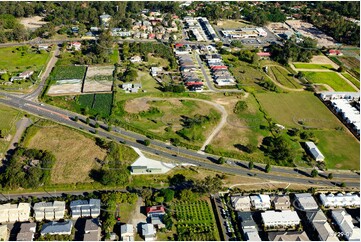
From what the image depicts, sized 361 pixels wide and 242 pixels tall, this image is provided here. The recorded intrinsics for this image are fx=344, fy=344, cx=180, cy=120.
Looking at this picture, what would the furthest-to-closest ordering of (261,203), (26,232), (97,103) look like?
1. (97,103)
2. (261,203)
3. (26,232)

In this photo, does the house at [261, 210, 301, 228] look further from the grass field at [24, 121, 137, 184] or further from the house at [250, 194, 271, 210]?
the grass field at [24, 121, 137, 184]

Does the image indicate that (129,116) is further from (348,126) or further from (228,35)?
(228,35)

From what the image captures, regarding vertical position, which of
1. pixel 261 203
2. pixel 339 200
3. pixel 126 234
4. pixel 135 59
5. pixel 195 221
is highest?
pixel 339 200

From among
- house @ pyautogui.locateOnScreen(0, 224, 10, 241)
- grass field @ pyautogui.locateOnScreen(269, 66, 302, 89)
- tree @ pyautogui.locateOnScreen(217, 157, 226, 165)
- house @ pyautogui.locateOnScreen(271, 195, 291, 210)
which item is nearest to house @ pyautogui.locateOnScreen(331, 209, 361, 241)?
house @ pyautogui.locateOnScreen(271, 195, 291, 210)

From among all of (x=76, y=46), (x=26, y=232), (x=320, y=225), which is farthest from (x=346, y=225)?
(x=76, y=46)

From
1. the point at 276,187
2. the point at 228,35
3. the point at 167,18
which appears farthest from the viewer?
the point at 167,18

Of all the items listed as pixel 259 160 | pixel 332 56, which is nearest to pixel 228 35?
pixel 332 56

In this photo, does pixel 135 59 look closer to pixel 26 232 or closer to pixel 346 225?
pixel 26 232
